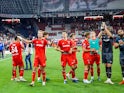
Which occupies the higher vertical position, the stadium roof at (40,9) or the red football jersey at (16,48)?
the stadium roof at (40,9)

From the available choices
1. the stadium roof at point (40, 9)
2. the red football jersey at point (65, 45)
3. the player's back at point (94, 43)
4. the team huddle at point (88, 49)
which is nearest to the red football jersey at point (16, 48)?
the team huddle at point (88, 49)

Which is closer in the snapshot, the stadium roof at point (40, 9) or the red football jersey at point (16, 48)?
the red football jersey at point (16, 48)

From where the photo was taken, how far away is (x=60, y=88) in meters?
13.0

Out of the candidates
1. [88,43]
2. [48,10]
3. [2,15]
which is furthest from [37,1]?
[88,43]

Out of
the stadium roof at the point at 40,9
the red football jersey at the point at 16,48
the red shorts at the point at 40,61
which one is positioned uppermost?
the stadium roof at the point at 40,9

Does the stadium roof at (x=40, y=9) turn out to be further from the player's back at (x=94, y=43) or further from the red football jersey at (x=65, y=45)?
the red football jersey at (x=65, y=45)

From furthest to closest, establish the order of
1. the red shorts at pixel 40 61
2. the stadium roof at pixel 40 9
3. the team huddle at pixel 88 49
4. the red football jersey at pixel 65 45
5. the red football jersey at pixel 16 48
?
the stadium roof at pixel 40 9 < the red football jersey at pixel 16 48 < the red football jersey at pixel 65 45 < the team huddle at pixel 88 49 < the red shorts at pixel 40 61

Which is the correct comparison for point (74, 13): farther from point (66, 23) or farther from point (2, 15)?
point (2, 15)

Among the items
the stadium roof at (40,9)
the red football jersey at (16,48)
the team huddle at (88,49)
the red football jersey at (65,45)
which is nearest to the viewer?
the team huddle at (88,49)

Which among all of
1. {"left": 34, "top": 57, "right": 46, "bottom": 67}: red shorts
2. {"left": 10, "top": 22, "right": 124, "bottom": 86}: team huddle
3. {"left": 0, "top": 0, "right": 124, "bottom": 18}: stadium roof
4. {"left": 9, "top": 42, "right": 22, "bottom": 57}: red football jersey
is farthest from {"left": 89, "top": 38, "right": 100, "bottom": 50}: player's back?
{"left": 0, "top": 0, "right": 124, "bottom": 18}: stadium roof

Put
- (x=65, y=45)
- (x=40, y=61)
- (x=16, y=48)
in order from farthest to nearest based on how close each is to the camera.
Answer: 1. (x=16, y=48)
2. (x=65, y=45)
3. (x=40, y=61)

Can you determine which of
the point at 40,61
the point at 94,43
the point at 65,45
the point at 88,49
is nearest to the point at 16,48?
the point at 40,61

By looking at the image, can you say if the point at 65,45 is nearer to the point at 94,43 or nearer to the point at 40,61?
the point at 94,43

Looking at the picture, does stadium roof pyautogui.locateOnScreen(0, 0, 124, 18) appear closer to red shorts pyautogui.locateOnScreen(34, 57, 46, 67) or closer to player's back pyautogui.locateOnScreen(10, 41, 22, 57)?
player's back pyautogui.locateOnScreen(10, 41, 22, 57)
